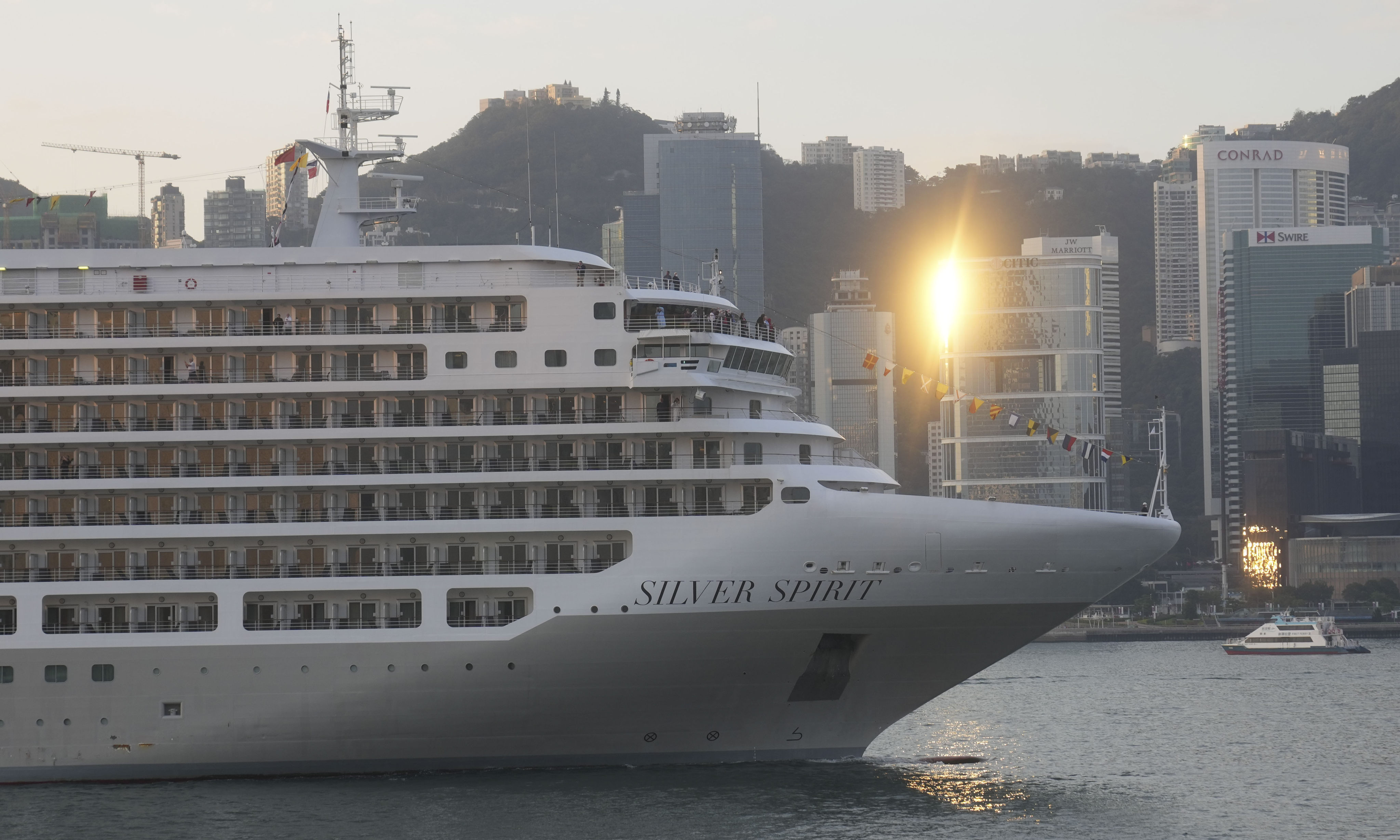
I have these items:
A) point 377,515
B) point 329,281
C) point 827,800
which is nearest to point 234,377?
point 329,281

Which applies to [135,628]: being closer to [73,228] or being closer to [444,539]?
[444,539]

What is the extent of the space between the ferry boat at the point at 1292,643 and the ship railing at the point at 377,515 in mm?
83400

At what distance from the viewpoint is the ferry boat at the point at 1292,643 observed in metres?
113

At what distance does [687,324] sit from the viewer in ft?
124

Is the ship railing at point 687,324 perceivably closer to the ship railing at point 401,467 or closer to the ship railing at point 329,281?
the ship railing at point 329,281

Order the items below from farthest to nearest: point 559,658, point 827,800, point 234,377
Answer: point 234,377, point 559,658, point 827,800

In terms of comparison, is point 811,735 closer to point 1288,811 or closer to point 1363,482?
point 1288,811

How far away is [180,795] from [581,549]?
9.20m

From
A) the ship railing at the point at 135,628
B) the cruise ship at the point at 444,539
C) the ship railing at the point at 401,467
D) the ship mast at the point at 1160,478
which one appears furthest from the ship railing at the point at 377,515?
the ship mast at the point at 1160,478

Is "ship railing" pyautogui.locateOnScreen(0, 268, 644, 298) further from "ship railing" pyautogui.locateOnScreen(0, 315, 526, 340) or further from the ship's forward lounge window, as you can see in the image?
the ship's forward lounge window

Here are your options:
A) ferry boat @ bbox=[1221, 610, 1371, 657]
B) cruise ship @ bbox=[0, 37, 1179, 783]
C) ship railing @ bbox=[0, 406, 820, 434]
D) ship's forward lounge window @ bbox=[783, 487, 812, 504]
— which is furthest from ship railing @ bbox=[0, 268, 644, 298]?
ferry boat @ bbox=[1221, 610, 1371, 657]

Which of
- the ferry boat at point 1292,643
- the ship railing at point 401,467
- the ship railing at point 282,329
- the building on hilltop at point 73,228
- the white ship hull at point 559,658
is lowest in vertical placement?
the ferry boat at point 1292,643

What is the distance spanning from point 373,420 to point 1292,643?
289ft

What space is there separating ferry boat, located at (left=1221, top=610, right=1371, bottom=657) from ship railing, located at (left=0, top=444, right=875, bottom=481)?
272 feet
